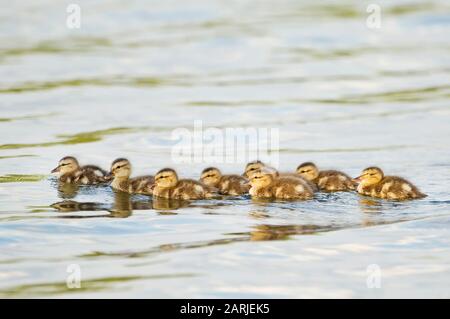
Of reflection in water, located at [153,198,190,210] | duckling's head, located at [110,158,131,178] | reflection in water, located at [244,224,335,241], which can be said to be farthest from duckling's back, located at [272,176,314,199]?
duckling's head, located at [110,158,131,178]

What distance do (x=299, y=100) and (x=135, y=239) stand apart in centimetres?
536

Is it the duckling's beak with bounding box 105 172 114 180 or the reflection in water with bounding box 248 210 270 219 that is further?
the duckling's beak with bounding box 105 172 114 180

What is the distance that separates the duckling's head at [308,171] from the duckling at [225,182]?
0.45 m

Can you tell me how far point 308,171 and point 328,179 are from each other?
0.19m

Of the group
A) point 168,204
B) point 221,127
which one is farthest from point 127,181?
point 221,127

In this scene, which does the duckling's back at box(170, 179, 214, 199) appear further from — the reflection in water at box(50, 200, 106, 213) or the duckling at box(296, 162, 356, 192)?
the duckling at box(296, 162, 356, 192)

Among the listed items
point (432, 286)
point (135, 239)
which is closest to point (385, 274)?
point (432, 286)

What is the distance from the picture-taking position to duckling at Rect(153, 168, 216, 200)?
8664 mm

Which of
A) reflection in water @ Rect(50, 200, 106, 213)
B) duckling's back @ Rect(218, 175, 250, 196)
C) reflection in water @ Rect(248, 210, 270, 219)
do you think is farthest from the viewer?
duckling's back @ Rect(218, 175, 250, 196)

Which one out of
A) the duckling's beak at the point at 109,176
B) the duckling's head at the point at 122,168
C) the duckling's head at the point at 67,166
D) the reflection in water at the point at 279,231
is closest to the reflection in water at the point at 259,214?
the reflection in water at the point at 279,231

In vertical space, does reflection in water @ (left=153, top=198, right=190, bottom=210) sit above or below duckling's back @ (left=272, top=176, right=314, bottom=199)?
below

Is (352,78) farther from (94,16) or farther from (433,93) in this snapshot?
(94,16)

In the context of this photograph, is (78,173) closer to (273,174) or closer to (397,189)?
(273,174)
